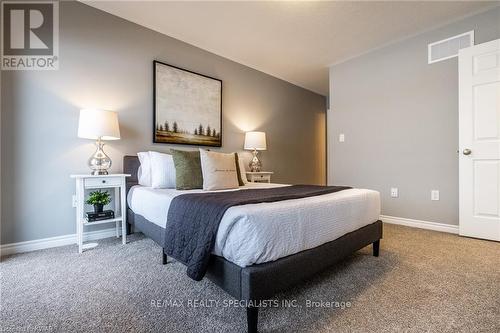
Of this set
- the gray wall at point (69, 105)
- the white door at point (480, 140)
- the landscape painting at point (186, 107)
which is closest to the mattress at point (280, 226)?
the gray wall at point (69, 105)

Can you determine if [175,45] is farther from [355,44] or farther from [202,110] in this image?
[355,44]

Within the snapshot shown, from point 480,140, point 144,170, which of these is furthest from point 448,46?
point 144,170

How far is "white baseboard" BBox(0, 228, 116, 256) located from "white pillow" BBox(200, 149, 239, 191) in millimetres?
1304

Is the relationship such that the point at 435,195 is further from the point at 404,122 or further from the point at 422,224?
the point at 404,122

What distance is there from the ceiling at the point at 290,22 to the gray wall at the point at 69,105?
0.78 feet

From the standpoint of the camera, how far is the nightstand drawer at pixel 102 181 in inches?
85.6

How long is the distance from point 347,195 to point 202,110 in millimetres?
2318

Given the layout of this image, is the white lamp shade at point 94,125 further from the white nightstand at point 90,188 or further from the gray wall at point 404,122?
the gray wall at point 404,122

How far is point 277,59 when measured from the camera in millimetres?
3719

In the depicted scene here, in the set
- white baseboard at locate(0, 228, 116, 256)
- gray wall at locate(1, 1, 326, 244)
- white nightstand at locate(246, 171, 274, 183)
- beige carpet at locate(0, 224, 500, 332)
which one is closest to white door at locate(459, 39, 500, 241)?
beige carpet at locate(0, 224, 500, 332)

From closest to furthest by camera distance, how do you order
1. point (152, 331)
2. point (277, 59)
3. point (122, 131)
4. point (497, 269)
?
point (152, 331), point (497, 269), point (122, 131), point (277, 59)

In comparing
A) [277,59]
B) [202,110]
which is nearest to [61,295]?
[202,110]

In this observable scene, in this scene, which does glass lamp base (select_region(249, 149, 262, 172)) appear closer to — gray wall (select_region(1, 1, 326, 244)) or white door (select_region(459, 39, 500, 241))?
gray wall (select_region(1, 1, 326, 244))

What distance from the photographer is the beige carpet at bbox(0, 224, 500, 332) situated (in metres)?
1.15
